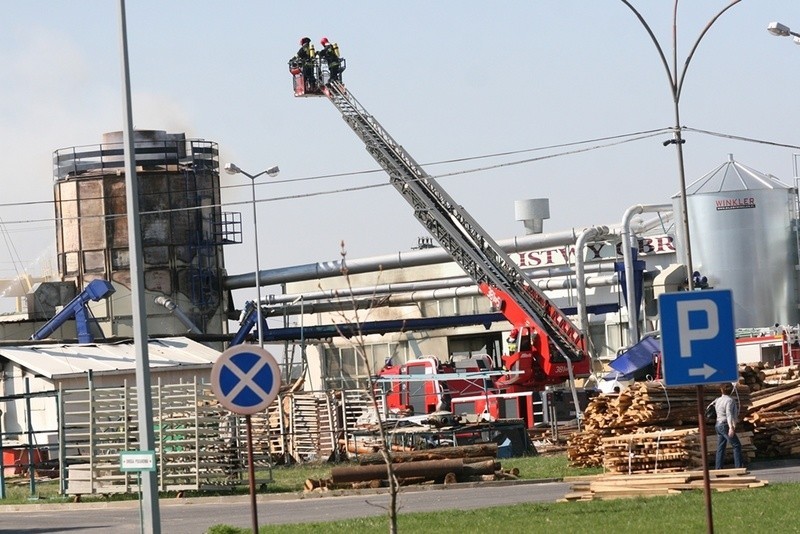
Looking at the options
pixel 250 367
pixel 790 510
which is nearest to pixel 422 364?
pixel 790 510

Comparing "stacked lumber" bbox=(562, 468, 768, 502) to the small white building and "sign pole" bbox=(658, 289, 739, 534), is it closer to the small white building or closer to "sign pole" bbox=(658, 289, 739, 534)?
"sign pole" bbox=(658, 289, 739, 534)

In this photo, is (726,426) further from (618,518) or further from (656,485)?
(618,518)

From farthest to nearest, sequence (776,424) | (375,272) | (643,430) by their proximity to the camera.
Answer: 1. (375,272)
2. (776,424)
3. (643,430)

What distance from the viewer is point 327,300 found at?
2616 inches

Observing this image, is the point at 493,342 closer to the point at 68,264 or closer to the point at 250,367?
the point at 68,264

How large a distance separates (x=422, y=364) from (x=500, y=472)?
15798 mm

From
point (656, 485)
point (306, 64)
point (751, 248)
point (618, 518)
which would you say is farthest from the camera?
point (751, 248)

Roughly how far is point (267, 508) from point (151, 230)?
46.1 metres

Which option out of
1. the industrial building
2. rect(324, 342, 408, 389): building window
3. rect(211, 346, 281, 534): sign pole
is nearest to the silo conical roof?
the industrial building

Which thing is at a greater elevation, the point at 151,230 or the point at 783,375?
the point at 151,230

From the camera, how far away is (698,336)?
11.2 m

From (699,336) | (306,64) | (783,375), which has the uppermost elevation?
(306,64)

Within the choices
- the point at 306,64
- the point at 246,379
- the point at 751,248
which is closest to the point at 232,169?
the point at 306,64

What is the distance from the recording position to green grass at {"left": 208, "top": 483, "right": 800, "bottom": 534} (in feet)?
53.5
